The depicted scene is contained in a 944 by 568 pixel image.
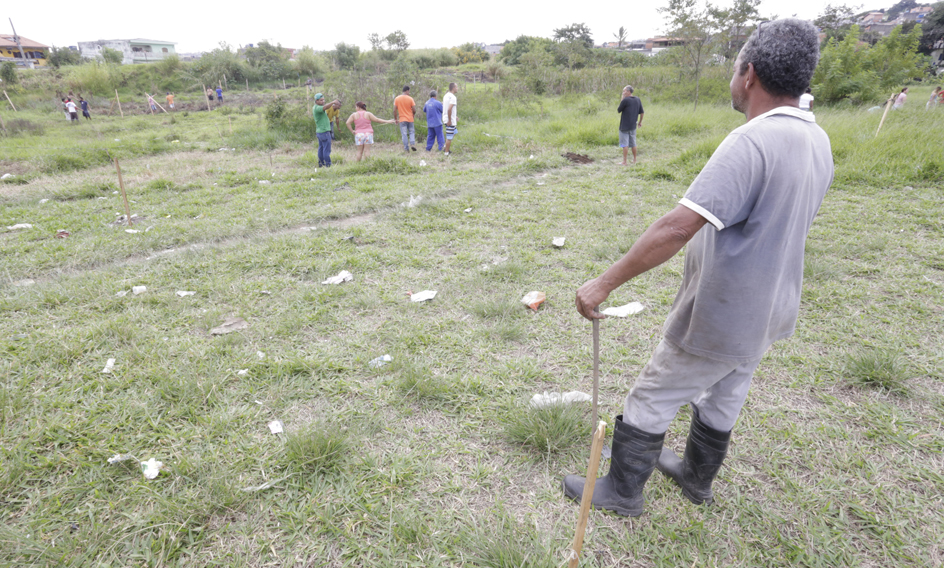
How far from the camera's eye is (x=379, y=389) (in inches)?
95.4

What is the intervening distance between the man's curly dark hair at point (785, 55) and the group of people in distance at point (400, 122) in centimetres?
814

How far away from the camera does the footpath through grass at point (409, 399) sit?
1.63 m

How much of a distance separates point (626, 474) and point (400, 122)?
936 centimetres

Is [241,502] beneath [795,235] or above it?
beneath

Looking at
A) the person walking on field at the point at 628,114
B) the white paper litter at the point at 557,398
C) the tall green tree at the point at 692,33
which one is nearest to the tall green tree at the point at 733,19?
the tall green tree at the point at 692,33

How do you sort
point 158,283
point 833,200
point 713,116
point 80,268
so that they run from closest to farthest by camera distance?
point 158,283 < point 80,268 < point 833,200 < point 713,116

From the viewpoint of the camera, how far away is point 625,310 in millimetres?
3199

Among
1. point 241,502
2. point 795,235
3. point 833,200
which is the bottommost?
point 241,502

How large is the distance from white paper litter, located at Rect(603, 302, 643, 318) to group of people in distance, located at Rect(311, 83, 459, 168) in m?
6.85

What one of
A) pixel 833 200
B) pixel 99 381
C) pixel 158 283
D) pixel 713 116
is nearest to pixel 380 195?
pixel 158 283

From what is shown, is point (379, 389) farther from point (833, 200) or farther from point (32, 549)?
point (833, 200)

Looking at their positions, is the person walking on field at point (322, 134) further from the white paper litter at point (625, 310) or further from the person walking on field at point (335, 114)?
the white paper litter at point (625, 310)

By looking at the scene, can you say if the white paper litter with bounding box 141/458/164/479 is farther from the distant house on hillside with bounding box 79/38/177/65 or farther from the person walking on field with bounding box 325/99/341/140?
the distant house on hillside with bounding box 79/38/177/65

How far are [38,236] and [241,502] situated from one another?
16.2 ft
